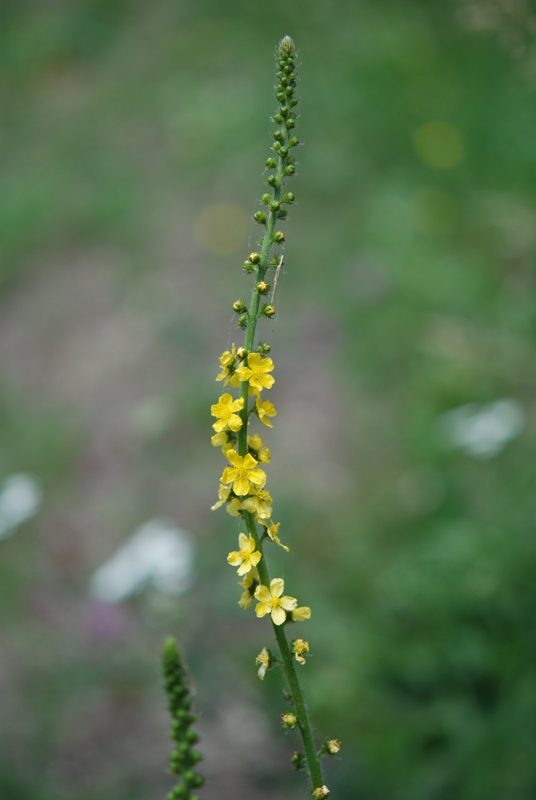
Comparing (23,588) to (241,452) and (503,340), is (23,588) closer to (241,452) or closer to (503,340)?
(503,340)

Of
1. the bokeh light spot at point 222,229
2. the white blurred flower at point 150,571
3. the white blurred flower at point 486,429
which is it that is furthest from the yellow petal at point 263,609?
the bokeh light spot at point 222,229

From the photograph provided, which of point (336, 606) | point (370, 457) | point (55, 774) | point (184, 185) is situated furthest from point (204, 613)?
point (184, 185)

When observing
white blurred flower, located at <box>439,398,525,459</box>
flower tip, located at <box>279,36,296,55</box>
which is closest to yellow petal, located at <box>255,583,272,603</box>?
flower tip, located at <box>279,36,296,55</box>

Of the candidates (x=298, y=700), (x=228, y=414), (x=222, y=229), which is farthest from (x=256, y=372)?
(x=222, y=229)

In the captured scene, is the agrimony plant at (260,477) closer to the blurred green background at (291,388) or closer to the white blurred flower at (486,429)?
the blurred green background at (291,388)

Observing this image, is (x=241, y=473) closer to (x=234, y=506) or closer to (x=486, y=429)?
(x=234, y=506)
